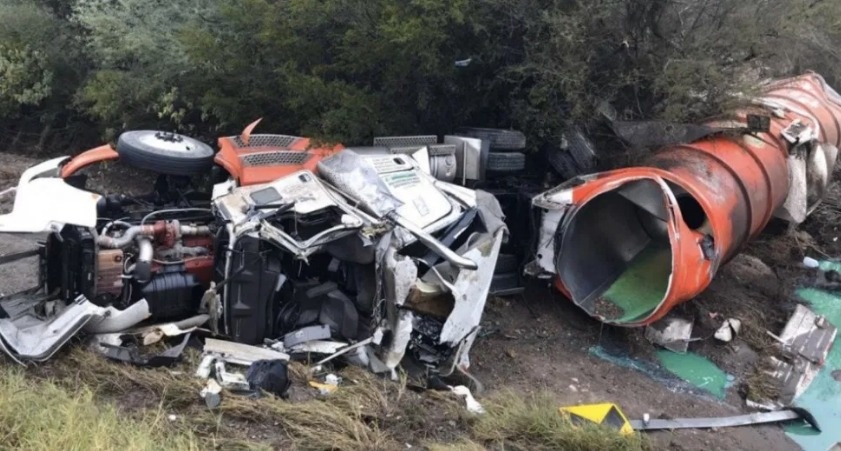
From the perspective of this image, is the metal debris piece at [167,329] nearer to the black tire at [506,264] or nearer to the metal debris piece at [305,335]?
the metal debris piece at [305,335]

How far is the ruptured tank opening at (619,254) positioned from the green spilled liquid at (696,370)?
0.48 metres

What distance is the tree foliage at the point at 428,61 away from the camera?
6.91 meters

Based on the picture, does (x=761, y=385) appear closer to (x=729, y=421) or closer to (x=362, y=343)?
(x=729, y=421)

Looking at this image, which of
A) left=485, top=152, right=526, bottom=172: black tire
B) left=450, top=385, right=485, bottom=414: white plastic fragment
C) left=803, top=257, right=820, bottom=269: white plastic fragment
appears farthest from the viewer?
left=803, top=257, right=820, bottom=269: white plastic fragment

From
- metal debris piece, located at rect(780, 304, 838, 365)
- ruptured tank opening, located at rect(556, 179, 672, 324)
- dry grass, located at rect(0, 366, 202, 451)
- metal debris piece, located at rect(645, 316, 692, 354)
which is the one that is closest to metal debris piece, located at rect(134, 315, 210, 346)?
dry grass, located at rect(0, 366, 202, 451)

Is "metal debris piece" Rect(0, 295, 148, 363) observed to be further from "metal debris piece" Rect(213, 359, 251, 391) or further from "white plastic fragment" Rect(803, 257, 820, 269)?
"white plastic fragment" Rect(803, 257, 820, 269)

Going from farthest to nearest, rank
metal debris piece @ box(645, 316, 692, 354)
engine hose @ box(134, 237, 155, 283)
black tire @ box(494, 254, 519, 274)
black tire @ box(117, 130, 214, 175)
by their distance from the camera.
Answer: black tire @ box(494, 254, 519, 274) < metal debris piece @ box(645, 316, 692, 354) < black tire @ box(117, 130, 214, 175) < engine hose @ box(134, 237, 155, 283)

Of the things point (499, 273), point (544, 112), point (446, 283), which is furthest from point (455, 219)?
point (544, 112)

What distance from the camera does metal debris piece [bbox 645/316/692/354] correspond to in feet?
21.2

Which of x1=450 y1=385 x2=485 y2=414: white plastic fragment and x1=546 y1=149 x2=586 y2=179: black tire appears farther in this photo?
x1=546 y1=149 x2=586 y2=179: black tire

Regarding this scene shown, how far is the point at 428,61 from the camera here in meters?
6.85

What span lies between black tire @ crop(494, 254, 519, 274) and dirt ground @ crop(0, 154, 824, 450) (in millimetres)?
284

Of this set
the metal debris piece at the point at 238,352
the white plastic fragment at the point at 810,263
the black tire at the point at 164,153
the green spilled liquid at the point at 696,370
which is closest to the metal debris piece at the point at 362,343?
the metal debris piece at the point at 238,352

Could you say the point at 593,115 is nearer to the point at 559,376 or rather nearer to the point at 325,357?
the point at 559,376
